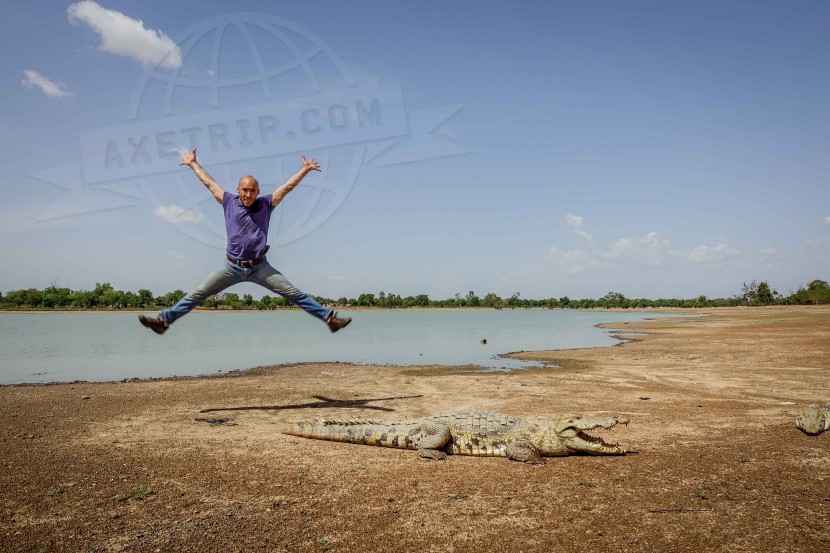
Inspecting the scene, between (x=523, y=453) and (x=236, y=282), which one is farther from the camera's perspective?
(x=236, y=282)

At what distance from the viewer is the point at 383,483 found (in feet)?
19.6

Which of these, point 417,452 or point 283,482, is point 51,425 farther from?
point 417,452

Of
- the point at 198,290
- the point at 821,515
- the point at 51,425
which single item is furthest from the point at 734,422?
the point at 51,425

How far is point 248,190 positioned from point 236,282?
1.75 meters

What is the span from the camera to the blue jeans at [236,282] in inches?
342

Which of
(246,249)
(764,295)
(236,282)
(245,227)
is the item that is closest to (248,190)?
(245,227)

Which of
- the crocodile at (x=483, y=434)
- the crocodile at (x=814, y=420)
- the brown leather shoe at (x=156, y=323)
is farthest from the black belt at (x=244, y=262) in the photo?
the crocodile at (x=814, y=420)

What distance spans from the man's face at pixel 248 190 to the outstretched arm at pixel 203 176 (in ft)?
1.70

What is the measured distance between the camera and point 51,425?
343 inches

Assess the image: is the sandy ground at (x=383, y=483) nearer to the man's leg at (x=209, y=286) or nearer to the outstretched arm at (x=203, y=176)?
the man's leg at (x=209, y=286)

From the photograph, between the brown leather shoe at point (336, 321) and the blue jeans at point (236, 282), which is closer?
the blue jeans at point (236, 282)

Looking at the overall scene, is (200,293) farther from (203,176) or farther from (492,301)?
(492,301)

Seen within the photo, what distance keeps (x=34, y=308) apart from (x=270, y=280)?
136462 millimetres

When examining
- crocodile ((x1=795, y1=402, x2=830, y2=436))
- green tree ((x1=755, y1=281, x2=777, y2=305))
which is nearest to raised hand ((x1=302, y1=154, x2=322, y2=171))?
crocodile ((x1=795, y1=402, x2=830, y2=436))
